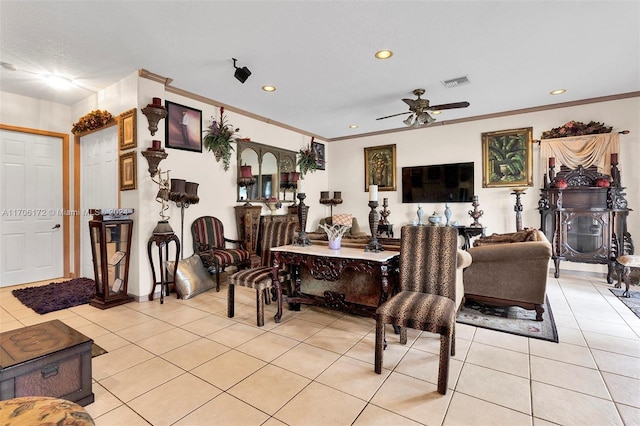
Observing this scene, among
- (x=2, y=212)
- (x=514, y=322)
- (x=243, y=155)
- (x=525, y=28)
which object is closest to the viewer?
(x=525, y=28)

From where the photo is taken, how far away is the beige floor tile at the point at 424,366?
80.8 inches

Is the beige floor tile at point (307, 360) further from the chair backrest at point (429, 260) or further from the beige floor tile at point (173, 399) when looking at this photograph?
the chair backrest at point (429, 260)

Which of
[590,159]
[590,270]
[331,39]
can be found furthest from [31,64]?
[590,270]

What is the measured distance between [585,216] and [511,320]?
2.78m

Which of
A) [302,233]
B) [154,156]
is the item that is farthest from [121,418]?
[154,156]

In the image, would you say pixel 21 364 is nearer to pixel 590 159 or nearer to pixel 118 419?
pixel 118 419

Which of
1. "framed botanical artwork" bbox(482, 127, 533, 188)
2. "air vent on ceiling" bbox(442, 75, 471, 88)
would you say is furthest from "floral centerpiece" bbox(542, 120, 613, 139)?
"air vent on ceiling" bbox(442, 75, 471, 88)

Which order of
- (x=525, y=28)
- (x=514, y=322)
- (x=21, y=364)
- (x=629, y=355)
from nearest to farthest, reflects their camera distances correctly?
(x=21, y=364) < (x=629, y=355) < (x=525, y=28) < (x=514, y=322)

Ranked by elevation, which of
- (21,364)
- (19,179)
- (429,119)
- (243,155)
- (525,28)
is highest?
(525,28)

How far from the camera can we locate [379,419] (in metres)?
1.66

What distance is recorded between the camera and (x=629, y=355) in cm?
233

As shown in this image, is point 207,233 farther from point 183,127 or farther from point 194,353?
point 194,353

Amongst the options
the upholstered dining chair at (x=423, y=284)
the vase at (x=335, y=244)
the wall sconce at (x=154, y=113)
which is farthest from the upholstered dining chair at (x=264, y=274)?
the wall sconce at (x=154, y=113)

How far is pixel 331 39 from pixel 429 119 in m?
2.14
